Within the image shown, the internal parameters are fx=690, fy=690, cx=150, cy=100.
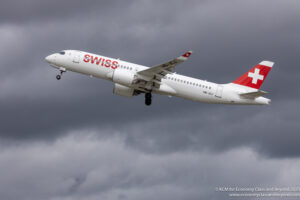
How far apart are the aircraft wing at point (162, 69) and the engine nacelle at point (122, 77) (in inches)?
55.2

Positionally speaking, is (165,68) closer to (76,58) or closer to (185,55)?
(185,55)

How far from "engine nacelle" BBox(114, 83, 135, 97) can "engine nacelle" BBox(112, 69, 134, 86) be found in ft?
11.6

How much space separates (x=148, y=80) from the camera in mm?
86500

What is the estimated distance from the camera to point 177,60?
83188 mm

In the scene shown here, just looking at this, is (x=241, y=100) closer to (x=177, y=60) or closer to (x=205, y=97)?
(x=205, y=97)

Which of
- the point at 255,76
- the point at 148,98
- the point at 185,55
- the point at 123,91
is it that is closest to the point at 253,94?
the point at 255,76

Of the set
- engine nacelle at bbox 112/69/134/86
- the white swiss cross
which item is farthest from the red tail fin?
engine nacelle at bbox 112/69/134/86

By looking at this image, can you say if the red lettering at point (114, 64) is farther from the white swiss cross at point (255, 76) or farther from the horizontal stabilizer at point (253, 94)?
the white swiss cross at point (255, 76)

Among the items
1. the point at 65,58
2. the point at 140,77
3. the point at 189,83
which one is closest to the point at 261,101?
the point at 189,83

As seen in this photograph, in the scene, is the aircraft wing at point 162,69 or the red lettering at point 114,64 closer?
the aircraft wing at point 162,69

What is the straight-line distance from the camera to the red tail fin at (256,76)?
92.1m

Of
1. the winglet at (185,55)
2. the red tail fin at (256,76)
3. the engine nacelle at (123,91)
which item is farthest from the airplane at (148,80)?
the red tail fin at (256,76)

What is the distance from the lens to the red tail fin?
92.1 metres

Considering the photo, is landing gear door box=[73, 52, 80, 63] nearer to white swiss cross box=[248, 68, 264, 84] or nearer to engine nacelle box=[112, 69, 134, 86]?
engine nacelle box=[112, 69, 134, 86]
